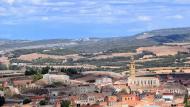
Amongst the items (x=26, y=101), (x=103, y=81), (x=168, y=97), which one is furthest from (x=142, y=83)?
(x=26, y=101)

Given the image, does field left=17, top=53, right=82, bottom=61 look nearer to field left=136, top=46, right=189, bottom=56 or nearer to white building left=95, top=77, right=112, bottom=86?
field left=136, top=46, right=189, bottom=56

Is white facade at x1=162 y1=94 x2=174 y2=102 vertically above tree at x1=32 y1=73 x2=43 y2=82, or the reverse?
tree at x1=32 y1=73 x2=43 y2=82

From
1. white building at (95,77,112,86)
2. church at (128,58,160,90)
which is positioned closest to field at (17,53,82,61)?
white building at (95,77,112,86)

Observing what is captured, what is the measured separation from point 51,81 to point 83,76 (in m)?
13.0

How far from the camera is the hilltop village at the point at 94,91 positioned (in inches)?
2936

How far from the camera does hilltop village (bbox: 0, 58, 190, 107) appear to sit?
Answer: 74.6m

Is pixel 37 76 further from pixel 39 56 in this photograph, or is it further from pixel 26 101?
pixel 39 56

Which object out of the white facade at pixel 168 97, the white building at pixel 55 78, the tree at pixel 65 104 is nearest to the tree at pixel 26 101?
the tree at pixel 65 104

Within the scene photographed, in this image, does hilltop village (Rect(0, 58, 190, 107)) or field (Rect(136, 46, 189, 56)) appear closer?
hilltop village (Rect(0, 58, 190, 107))

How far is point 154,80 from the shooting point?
9669 centimetres

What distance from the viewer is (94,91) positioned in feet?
294

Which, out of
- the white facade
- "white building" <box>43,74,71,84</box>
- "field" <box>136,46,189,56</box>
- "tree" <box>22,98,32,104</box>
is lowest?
the white facade

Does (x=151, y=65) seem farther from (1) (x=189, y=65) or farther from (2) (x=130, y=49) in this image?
(2) (x=130, y=49)

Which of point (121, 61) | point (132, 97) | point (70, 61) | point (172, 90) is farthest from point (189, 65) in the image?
point (132, 97)
